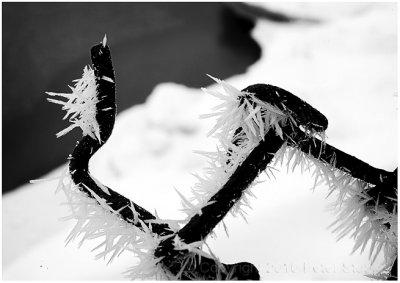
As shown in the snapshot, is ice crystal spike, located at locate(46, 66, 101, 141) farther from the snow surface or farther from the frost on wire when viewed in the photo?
the snow surface

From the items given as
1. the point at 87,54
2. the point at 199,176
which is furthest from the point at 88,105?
the point at 87,54

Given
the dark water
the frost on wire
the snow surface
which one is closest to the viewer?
the frost on wire

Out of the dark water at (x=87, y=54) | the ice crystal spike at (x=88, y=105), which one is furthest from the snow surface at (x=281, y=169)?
the ice crystal spike at (x=88, y=105)

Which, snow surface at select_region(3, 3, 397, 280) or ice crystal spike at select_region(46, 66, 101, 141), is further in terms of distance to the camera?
snow surface at select_region(3, 3, 397, 280)

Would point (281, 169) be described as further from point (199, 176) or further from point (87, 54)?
point (87, 54)

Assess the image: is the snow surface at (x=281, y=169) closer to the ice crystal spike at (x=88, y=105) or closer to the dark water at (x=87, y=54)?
the dark water at (x=87, y=54)

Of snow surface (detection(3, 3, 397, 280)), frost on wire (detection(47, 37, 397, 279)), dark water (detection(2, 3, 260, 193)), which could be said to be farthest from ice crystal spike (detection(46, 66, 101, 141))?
dark water (detection(2, 3, 260, 193))
